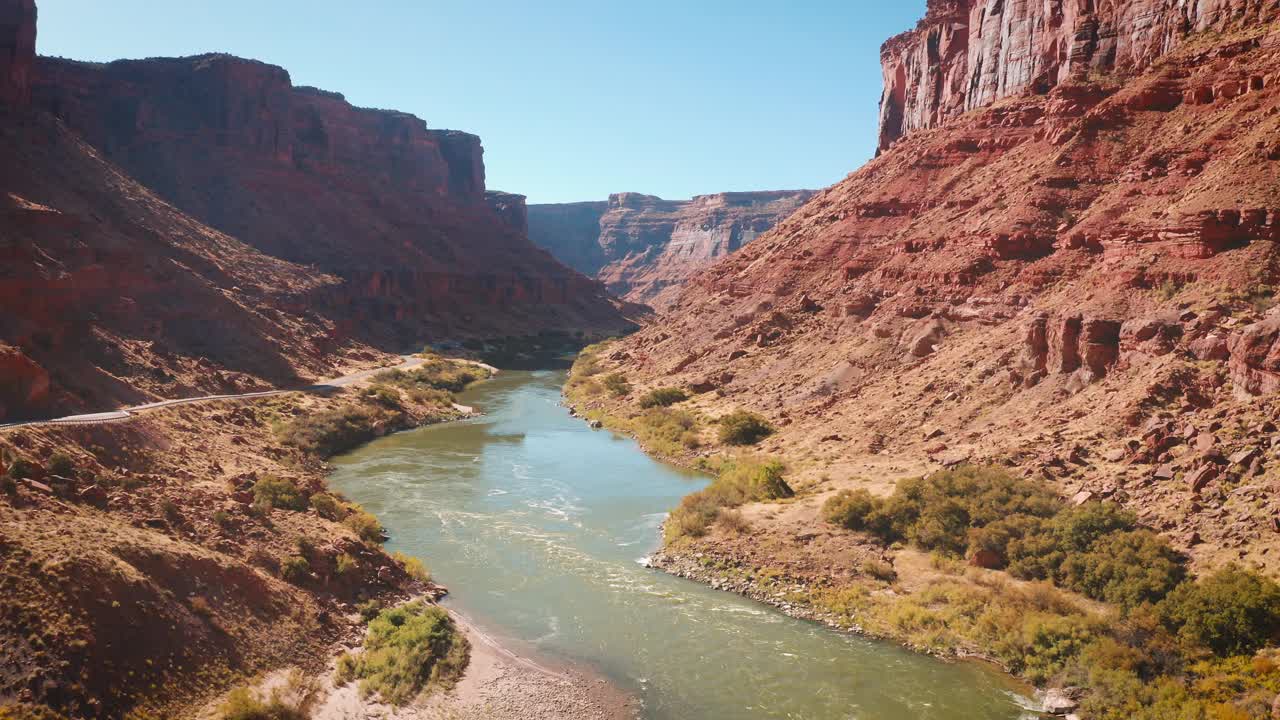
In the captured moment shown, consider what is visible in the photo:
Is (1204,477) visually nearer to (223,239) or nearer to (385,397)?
(385,397)

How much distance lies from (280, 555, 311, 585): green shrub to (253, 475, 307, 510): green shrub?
12.7 ft

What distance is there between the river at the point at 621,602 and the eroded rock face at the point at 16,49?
140ft

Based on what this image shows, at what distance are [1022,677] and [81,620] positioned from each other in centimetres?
1957

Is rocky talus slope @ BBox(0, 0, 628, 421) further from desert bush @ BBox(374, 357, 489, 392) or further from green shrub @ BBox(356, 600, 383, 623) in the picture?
green shrub @ BBox(356, 600, 383, 623)

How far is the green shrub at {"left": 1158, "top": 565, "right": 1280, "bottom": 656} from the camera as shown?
16844 mm

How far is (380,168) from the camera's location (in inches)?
5423

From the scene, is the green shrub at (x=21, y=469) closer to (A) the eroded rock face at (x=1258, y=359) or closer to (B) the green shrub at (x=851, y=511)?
(B) the green shrub at (x=851, y=511)

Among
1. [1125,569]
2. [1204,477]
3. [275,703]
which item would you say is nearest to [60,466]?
[275,703]

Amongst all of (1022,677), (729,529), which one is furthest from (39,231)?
(1022,677)

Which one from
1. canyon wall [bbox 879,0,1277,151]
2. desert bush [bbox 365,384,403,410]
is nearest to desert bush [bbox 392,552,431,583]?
desert bush [bbox 365,384,403,410]

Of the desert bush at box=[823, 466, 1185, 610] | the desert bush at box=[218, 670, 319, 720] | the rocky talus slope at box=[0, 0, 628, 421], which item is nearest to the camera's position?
the desert bush at box=[218, 670, 319, 720]

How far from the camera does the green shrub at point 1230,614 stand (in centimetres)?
1684

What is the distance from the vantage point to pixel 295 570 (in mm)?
21391

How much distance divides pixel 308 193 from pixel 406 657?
93553 mm
